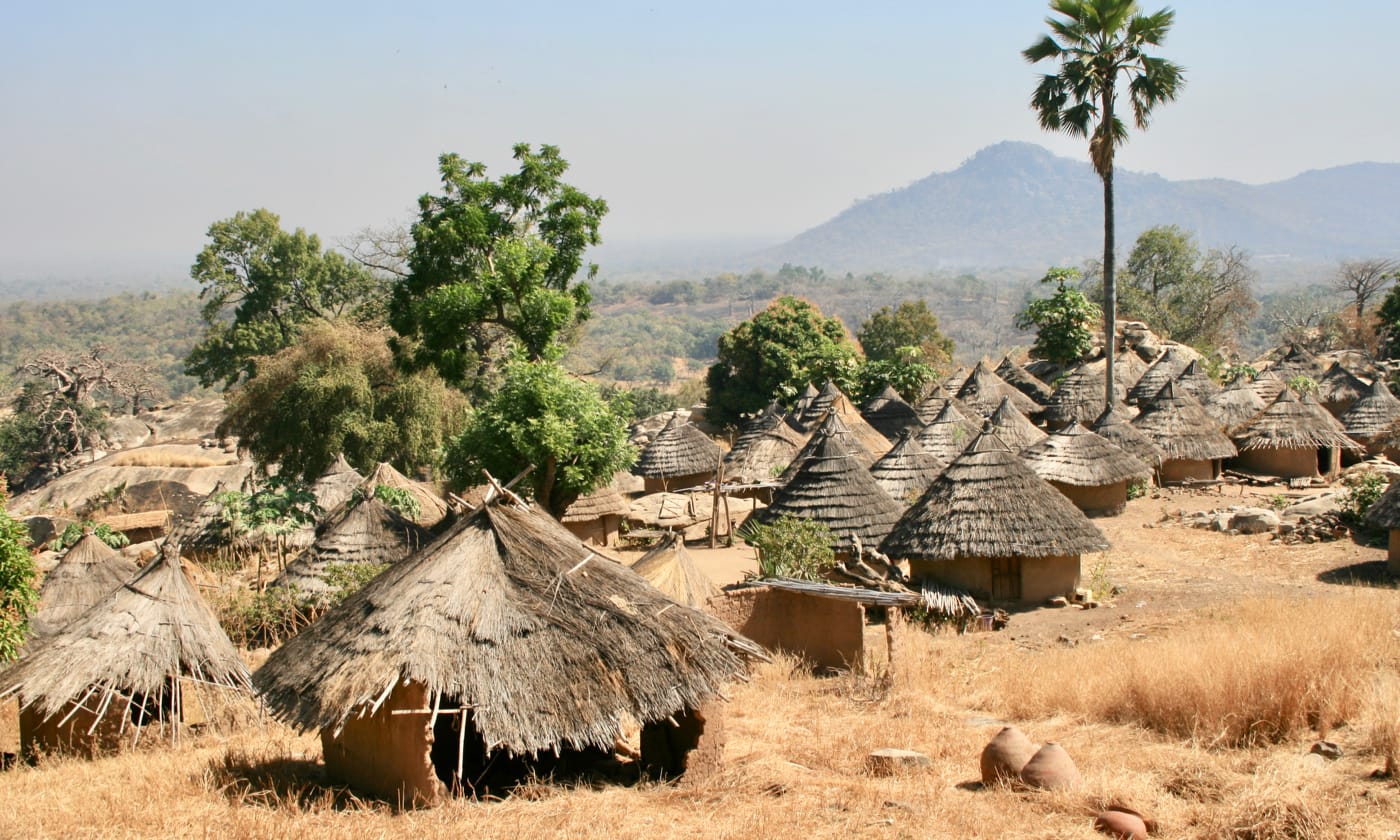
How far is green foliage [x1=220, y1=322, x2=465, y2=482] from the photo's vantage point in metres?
26.7

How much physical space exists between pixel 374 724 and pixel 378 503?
970cm

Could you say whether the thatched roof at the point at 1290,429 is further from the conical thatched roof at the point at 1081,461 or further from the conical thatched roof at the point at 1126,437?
the conical thatched roof at the point at 1081,461

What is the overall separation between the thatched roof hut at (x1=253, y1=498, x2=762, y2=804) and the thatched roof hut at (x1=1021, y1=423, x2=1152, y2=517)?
15.5 meters

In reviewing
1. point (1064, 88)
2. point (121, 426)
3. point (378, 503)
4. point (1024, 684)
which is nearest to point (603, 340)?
point (121, 426)

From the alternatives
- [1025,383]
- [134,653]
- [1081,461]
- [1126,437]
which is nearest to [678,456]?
[1081,461]

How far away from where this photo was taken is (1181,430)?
27250mm

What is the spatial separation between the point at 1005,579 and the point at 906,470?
536 centimetres

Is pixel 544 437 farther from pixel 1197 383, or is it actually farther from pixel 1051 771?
pixel 1197 383

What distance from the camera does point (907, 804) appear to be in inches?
336

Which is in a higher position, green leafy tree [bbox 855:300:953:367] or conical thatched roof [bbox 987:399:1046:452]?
green leafy tree [bbox 855:300:953:367]

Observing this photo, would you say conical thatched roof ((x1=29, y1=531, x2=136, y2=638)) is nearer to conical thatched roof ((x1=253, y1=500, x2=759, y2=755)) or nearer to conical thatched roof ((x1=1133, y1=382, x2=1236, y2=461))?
conical thatched roof ((x1=253, y1=500, x2=759, y2=755))

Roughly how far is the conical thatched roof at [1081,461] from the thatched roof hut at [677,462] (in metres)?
8.30

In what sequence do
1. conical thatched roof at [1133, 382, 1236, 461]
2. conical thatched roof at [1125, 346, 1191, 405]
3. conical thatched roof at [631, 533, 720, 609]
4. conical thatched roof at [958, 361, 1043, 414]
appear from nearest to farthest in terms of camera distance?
conical thatched roof at [631, 533, 720, 609], conical thatched roof at [1133, 382, 1236, 461], conical thatched roof at [958, 361, 1043, 414], conical thatched roof at [1125, 346, 1191, 405]

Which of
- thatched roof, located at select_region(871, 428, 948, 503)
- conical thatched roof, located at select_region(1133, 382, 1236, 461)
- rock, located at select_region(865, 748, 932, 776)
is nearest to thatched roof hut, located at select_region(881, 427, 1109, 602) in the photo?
thatched roof, located at select_region(871, 428, 948, 503)
